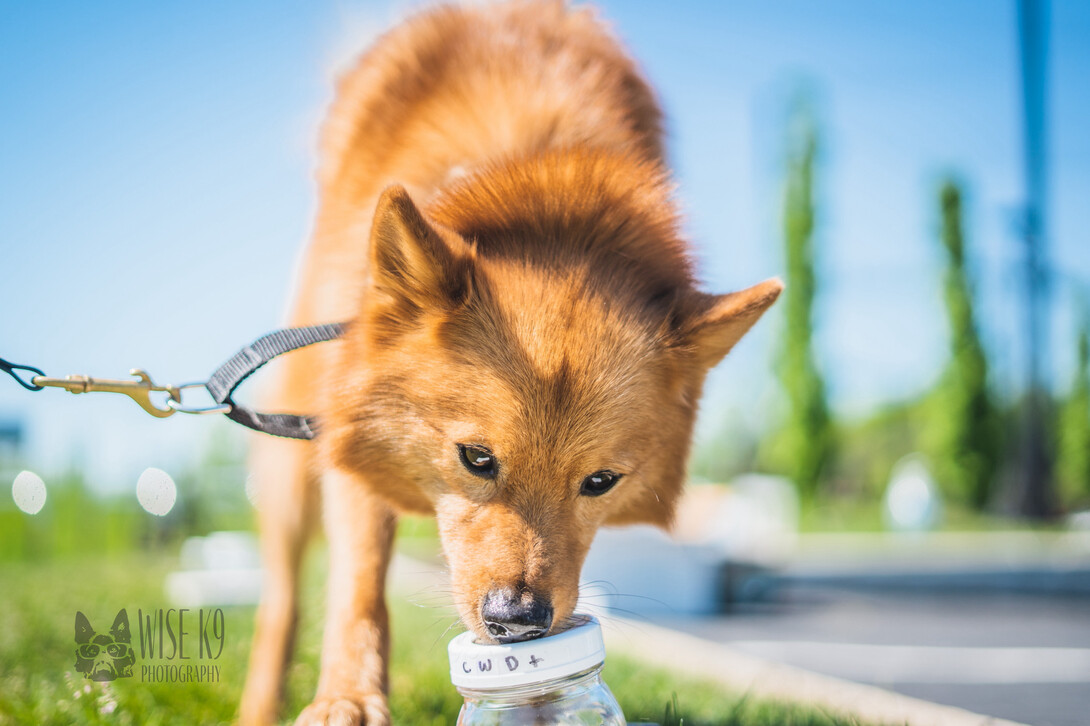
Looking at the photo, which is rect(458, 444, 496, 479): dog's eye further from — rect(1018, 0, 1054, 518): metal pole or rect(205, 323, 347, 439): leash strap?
rect(1018, 0, 1054, 518): metal pole

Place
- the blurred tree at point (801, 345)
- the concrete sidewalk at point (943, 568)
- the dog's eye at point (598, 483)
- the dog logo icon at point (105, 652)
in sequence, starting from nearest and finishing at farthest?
the dog's eye at point (598, 483), the dog logo icon at point (105, 652), the concrete sidewalk at point (943, 568), the blurred tree at point (801, 345)

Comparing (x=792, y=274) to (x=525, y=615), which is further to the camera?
(x=792, y=274)

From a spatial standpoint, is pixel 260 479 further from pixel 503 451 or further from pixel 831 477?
pixel 831 477

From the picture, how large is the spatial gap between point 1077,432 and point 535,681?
81.9 feet

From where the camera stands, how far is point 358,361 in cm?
254

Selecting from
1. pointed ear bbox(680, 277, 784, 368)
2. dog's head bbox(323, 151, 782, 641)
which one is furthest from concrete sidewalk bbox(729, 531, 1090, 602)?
dog's head bbox(323, 151, 782, 641)

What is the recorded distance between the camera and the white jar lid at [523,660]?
177cm

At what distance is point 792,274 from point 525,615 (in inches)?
893

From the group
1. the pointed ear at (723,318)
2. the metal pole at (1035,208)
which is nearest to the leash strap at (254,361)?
the pointed ear at (723,318)

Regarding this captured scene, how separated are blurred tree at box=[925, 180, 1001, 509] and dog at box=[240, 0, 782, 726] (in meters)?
20.8

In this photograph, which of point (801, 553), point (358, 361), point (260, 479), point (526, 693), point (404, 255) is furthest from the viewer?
point (801, 553)

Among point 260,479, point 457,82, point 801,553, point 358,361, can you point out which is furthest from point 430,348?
point 801,553

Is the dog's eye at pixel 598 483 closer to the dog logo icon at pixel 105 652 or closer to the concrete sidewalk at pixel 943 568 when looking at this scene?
the dog logo icon at pixel 105 652

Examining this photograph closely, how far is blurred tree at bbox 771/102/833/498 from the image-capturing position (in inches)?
858
